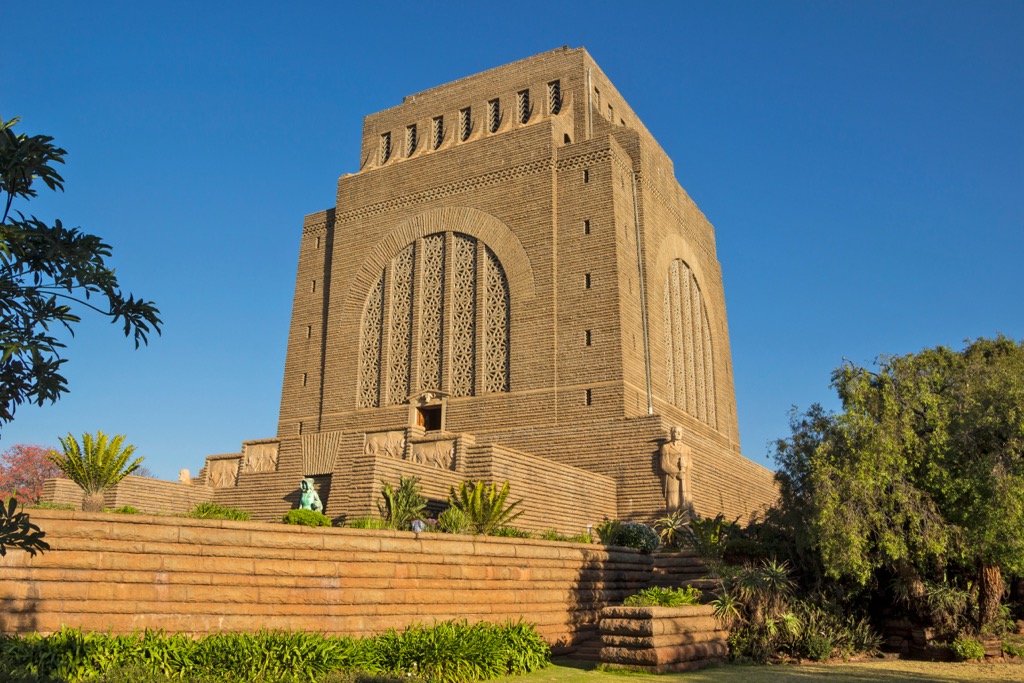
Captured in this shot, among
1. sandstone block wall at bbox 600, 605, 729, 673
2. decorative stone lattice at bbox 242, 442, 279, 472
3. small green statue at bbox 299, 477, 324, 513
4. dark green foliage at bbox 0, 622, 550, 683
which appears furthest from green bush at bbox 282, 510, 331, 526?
decorative stone lattice at bbox 242, 442, 279, 472

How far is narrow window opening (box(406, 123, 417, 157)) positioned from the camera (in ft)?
116

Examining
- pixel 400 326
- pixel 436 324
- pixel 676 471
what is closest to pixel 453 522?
pixel 676 471

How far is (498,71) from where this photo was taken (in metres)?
34.2

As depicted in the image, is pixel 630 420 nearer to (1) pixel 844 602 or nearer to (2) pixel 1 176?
(1) pixel 844 602

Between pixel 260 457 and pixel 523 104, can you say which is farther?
pixel 523 104

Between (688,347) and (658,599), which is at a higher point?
(688,347)

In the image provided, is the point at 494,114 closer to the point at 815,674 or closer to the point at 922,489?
the point at 922,489

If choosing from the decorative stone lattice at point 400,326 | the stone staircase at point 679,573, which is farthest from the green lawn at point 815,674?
the decorative stone lattice at point 400,326

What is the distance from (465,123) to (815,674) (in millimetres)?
27266

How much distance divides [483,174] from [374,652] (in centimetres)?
2336

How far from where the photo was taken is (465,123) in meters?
34.5

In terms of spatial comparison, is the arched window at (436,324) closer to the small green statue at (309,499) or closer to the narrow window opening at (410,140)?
the narrow window opening at (410,140)

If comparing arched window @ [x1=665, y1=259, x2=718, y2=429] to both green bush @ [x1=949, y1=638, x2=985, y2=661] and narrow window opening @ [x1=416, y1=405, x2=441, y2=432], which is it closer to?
narrow window opening @ [x1=416, y1=405, x2=441, y2=432]

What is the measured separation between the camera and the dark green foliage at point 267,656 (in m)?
7.60
